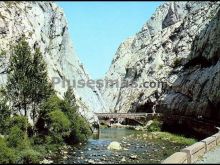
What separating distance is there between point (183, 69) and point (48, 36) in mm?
39124

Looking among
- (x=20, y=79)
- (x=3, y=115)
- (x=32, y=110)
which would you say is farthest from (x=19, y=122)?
(x=32, y=110)

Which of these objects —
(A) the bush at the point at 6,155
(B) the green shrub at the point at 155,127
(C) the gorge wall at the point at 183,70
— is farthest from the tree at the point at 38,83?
(B) the green shrub at the point at 155,127

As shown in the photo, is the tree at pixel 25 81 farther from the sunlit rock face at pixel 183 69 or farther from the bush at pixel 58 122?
the sunlit rock face at pixel 183 69

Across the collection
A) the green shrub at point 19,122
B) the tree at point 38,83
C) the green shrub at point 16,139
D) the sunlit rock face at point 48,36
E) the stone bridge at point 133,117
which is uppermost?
the sunlit rock face at point 48,36

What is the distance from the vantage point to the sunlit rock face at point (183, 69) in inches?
3112

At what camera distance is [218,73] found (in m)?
72.9

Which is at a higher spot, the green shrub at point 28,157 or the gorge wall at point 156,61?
the gorge wall at point 156,61

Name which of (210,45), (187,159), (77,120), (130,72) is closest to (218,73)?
(210,45)

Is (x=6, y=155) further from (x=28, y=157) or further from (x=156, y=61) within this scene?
(x=156, y=61)

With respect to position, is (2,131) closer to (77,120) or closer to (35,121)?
(35,121)

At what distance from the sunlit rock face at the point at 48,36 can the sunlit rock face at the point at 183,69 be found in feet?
67.2

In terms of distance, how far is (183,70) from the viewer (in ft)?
365

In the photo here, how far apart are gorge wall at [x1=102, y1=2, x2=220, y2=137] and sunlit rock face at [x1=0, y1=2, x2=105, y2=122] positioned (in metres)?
20.2

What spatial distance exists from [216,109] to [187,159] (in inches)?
1758
